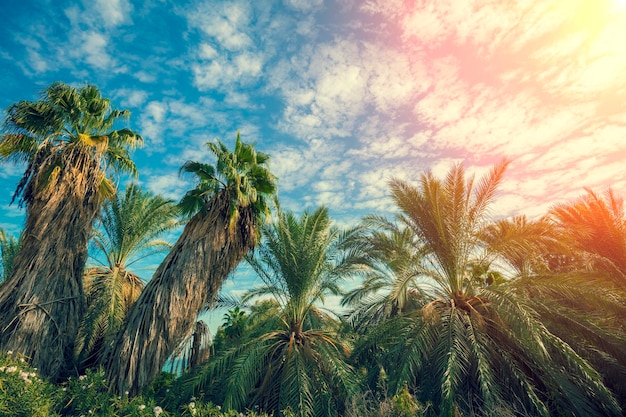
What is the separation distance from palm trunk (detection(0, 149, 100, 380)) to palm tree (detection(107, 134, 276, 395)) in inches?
72.5

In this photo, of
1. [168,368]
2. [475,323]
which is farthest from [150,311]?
[475,323]

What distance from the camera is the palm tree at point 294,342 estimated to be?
30.4 feet

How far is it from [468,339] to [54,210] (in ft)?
39.9

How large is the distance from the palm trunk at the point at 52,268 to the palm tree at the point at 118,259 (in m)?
0.54

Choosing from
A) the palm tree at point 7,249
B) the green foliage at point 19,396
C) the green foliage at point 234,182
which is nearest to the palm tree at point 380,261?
the green foliage at point 234,182

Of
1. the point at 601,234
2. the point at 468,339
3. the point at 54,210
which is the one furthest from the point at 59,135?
the point at 601,234

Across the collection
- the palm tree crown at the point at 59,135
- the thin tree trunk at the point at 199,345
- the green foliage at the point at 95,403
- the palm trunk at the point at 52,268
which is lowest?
the green foliage at the point at 95,403

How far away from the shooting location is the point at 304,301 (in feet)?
38.1

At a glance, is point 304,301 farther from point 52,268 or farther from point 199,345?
point 52,268

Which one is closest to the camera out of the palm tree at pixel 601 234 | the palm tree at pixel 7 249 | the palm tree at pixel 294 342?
the palm tree at pixel 294 342

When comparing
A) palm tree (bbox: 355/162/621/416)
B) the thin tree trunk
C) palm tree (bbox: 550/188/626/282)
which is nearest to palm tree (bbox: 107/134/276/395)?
the thin tree trunk

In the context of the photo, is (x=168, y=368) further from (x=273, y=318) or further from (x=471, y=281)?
(x=471, y=281)

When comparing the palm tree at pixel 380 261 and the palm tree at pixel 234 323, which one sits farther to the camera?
the palm tree at pixel 234 323

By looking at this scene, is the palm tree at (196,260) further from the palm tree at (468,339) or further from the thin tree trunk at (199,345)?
the palm tree at (468,339)
